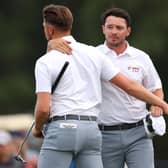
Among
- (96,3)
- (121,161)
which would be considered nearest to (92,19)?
(96,3)

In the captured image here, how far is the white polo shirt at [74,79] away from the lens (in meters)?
7.39

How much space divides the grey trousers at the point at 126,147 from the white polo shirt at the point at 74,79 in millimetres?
789

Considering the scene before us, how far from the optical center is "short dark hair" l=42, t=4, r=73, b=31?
745cm

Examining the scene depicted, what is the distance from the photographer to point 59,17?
7.44 m

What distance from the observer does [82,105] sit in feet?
24.6

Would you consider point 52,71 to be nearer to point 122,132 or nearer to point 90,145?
point 90,145

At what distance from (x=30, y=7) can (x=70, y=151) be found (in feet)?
61.4

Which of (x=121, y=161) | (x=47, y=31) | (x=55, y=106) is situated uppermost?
(x=47, y=31)

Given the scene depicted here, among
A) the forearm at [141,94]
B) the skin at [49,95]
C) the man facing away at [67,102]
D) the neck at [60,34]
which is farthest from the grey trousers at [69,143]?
the neck at [60,34]

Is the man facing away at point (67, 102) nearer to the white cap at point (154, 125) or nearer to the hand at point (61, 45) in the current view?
the hand at point (61, 45)

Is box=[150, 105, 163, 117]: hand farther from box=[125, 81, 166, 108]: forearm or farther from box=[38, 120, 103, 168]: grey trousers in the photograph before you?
box=[38, 120, 103, 168]: grey trousers

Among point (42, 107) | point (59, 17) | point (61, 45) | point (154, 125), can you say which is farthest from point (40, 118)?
point (154, 125)

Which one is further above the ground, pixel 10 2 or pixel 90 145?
pixel 90 145

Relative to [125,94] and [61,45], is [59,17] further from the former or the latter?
[125,94]
